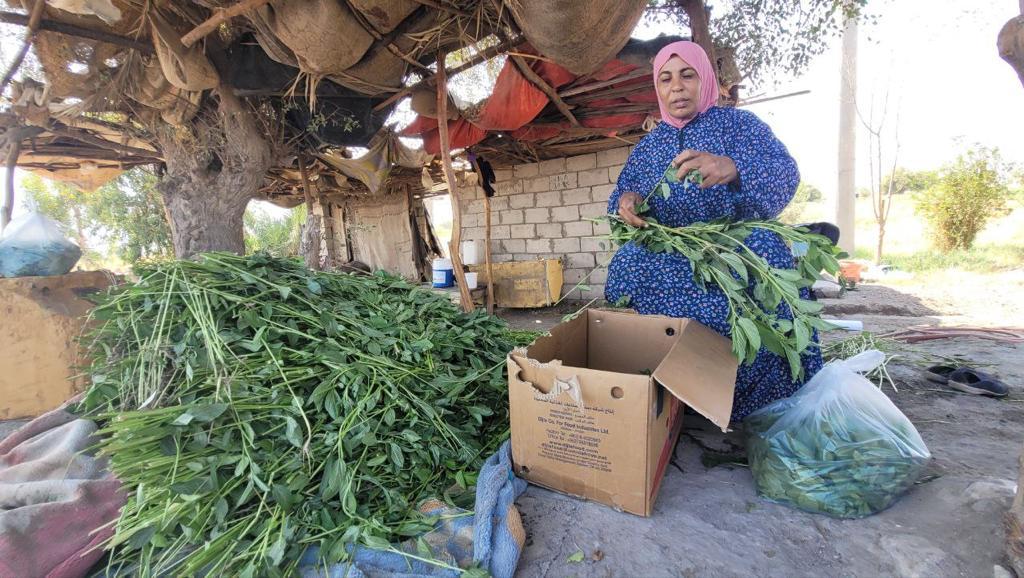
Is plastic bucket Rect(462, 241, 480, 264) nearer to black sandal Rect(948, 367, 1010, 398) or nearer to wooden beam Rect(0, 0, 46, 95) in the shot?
wooden beam Rect(0, 0, 46, 95)

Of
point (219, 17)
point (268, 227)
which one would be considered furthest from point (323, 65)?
Result: point (268, 227)

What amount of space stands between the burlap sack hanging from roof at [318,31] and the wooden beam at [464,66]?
89 cm

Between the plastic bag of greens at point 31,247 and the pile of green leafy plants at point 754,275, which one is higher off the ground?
the plastic bag of greens at point 31,247

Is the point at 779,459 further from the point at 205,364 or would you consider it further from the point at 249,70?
the point at 249,70

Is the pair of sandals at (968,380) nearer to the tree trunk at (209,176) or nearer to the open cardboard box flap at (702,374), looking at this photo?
the open cardboard box flap at (702,374)

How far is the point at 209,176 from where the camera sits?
3955mm

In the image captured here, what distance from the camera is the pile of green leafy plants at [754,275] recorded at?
56.8 inches

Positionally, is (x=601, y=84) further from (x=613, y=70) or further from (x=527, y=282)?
(x=527, y=282)

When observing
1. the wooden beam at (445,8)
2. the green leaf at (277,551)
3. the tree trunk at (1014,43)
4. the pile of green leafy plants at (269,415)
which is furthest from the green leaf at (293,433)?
the wooden beam at (445,8)

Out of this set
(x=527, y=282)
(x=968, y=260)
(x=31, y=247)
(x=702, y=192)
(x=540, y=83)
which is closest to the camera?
(x=702, y=192)

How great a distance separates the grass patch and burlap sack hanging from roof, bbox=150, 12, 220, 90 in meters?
11.0

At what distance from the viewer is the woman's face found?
188 centimetres

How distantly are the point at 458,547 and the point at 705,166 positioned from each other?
1653mm

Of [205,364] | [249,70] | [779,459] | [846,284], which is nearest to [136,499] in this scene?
[205,364]
